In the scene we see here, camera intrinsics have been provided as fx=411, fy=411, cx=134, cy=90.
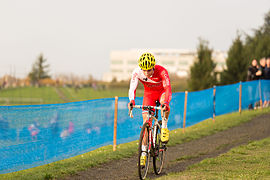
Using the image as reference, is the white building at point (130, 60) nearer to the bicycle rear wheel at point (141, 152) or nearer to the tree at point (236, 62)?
the tree at point (236, 62)

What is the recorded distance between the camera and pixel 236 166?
7977 millimetres

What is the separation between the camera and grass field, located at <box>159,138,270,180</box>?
270 inches

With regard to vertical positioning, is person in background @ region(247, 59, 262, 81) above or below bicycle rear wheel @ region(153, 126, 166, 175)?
above

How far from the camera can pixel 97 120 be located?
971 cm

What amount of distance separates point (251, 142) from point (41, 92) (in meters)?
82.3

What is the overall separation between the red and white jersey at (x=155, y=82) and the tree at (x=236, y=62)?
21.9 metres

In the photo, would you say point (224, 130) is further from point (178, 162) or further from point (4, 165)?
point (4, 165)

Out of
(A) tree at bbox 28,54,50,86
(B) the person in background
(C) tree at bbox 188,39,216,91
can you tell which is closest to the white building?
(A) tree at bbox 28,54,50,86

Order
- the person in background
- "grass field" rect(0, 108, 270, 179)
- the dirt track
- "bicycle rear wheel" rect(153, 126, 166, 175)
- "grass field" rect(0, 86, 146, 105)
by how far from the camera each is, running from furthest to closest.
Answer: "grass field" rect(0, 86, 146, 105) → the person in background → the dirt track → "grass field" rect(0, 108, 270, 179) → "bicycle rear wheel" rect(153, 126, 166, 175)

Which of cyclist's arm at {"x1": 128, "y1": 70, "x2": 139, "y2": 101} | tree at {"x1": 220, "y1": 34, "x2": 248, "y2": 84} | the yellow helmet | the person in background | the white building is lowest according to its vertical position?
cyclist's arm at {"x1": 128, "y1": 70, "x2": 139, "y2": 101}

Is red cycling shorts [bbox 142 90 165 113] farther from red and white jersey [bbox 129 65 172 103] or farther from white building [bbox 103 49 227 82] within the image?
white building [bbox 103 49 227 82]

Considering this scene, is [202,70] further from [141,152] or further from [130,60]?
[130,60]

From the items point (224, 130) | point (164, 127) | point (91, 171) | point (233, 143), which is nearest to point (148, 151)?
point (164, 127)

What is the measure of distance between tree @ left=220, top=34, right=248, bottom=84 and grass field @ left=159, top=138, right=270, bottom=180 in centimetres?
1852
